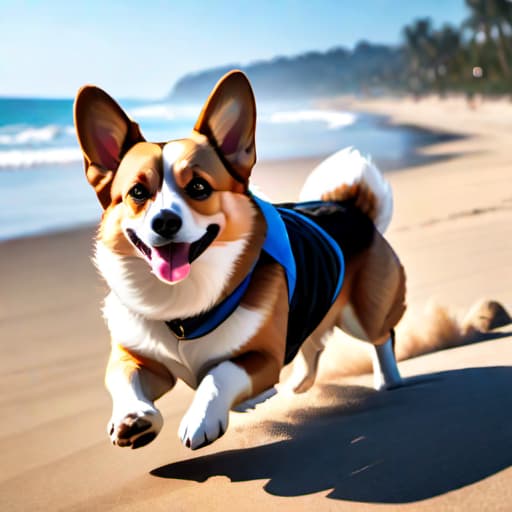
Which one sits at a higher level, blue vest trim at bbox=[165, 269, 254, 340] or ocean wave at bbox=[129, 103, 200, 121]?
ocean wave at bbox=[129, 103, 200, 121]

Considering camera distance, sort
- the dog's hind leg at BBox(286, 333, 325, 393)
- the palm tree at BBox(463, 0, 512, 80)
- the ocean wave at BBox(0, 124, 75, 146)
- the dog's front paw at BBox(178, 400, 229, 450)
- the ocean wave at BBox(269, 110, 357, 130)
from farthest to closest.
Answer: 1. the palm tree at BBox(463, 0, 512, 80)
2. the ocean wave at BBox(269, 110, 357, 130)
3. the ocean wave at BBox(0, 124, 75, 146)
4. the dog's hind leg at BBox(286, 333, 325, 393)
5. the dog's front paw at BBox(178, 400, 229, 450)

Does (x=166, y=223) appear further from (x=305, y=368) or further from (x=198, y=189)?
(x=305, y=368)

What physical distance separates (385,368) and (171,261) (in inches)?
49.1

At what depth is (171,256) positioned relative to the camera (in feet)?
6.97

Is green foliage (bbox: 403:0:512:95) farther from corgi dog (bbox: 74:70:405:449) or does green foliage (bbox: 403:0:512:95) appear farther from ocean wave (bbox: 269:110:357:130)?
corgi dog (bbox: 74:70:405:449)

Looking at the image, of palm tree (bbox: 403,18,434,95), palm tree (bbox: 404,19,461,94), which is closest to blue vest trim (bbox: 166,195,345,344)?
palm tree (bbox: 404,19,461,94)

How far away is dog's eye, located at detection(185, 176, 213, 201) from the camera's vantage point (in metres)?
2.11


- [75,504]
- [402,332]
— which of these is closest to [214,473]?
[75,504]

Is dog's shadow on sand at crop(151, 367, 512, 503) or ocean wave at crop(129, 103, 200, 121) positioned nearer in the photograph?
dog's shadow on sand at crop(151, 367, 512, 503)

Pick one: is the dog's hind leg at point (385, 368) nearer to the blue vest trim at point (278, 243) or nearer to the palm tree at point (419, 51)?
the blue vest trim at point (278, 243)

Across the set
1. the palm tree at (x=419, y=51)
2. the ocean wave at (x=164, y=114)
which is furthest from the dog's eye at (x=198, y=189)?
the palm tree at (x=419, y=51)

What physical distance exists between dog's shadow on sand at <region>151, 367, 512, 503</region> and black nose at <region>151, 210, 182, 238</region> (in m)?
0.76

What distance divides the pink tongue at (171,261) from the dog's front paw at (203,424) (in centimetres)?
35

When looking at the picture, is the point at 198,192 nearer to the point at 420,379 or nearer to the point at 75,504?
the point at 75,504
